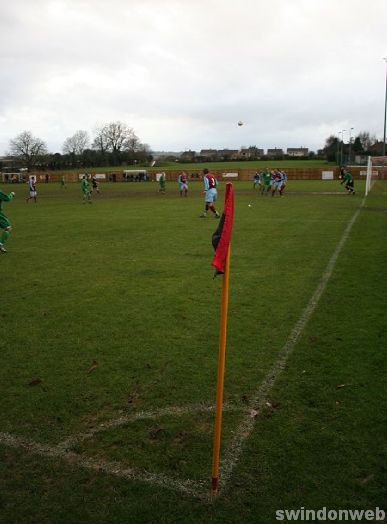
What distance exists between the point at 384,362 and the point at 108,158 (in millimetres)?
100340

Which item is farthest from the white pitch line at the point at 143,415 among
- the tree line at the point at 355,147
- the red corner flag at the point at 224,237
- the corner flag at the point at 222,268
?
the tree line at the point at 355,147

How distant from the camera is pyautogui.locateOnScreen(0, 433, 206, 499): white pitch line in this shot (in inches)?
134

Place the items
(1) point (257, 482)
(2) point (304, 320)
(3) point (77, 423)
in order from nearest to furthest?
(1) point (257, 482), (3) point (77, 423), (2) point (304, 320)

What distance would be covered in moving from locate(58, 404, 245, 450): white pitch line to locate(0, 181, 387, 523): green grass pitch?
0.06 ft

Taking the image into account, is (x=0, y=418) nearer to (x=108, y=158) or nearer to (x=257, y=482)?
(x=257, y=482)

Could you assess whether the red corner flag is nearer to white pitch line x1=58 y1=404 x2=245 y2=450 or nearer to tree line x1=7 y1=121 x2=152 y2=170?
white pitch line x1=58 y1=404 x2=245 y2=450

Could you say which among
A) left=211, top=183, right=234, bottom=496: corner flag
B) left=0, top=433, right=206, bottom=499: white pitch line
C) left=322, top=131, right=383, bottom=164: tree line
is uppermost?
left=322, top=131, right=383, bottom=164: tree line

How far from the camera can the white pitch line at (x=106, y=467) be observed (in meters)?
3.40

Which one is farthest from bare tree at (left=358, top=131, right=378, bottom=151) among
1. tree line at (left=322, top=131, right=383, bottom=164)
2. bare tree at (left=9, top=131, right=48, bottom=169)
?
bare tree at (left=9, top=131, right=48, bottom=169)

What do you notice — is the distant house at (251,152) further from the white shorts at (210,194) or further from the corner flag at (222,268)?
the corner flag at (222,268)

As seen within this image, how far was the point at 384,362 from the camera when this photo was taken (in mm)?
5215

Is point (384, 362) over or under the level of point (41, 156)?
under

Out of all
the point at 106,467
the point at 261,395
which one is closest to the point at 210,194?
the point at 261,395

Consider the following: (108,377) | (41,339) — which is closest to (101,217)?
(41,339)
